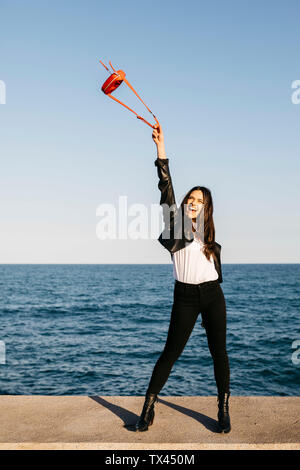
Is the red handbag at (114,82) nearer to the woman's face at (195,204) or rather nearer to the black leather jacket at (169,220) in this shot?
the black leather jacket at (169,220)

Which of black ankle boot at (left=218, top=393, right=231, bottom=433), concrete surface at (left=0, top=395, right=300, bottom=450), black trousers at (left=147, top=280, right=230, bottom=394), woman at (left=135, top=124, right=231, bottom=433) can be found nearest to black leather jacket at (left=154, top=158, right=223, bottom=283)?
woman at (left=135, top=124, right=231, bottom=433)

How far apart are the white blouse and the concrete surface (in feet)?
4.03

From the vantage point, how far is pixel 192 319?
11.4ft

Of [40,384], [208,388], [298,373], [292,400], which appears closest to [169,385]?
[208,388]

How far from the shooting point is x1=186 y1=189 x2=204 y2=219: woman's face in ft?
11.6

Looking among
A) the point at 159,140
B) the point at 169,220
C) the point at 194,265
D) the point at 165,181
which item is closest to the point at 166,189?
the point at 165,181

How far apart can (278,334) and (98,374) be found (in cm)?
1288

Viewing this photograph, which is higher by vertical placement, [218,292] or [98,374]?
[218,292]

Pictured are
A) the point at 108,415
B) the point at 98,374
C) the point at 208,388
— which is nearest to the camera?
the point at 108,415

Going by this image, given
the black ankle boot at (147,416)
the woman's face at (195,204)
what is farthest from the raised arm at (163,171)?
the black ankle boot at (147,416)

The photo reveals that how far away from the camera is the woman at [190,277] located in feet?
11.3

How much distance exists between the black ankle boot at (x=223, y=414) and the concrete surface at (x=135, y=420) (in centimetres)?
6

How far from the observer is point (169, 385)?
45.9ft

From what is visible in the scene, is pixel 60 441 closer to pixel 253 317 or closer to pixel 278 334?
pixel 278 334
